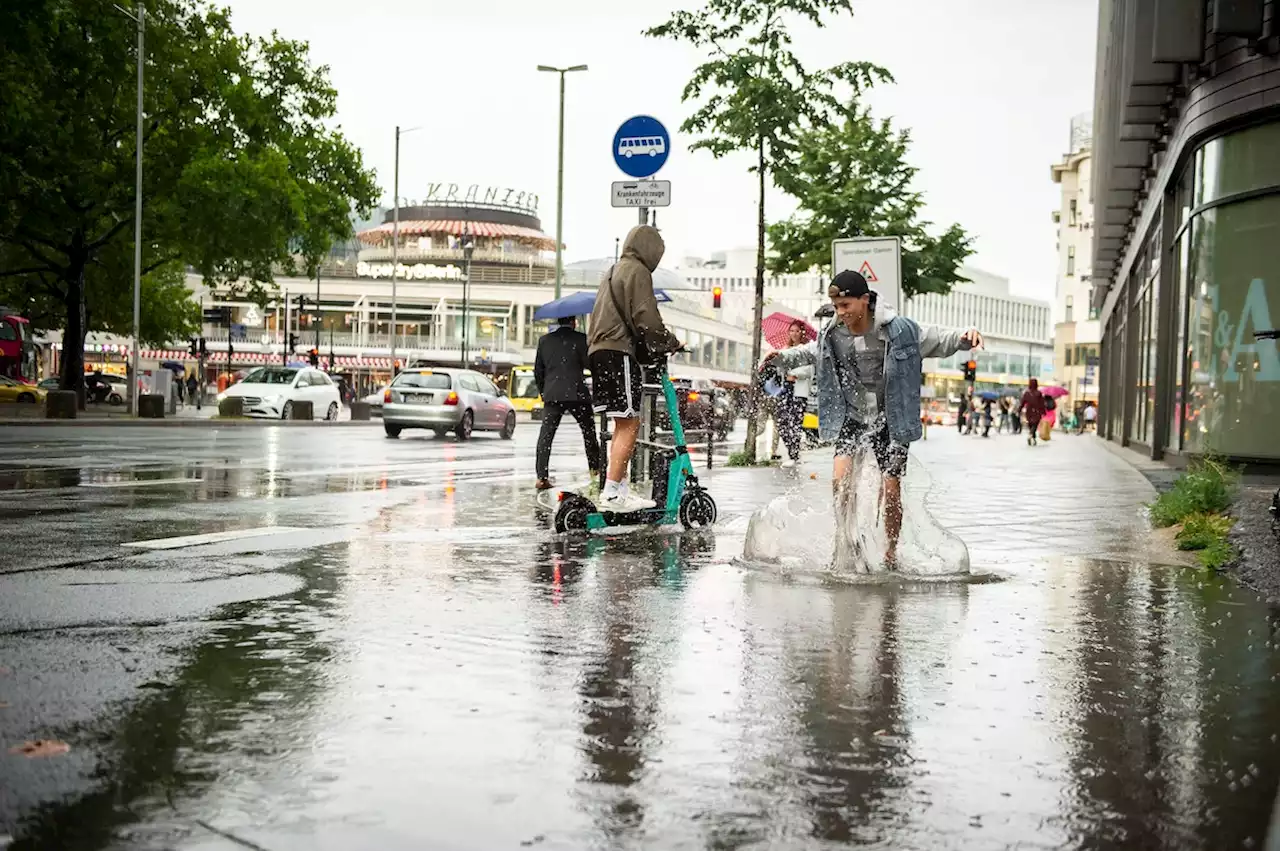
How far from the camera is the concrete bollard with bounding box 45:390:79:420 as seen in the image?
115 ft

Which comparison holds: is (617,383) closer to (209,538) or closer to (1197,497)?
(209,538)

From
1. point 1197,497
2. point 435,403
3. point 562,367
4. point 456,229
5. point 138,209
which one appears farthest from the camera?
point 456,229

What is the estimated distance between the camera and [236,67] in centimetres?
4062

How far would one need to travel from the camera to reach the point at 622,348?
945 centimetres

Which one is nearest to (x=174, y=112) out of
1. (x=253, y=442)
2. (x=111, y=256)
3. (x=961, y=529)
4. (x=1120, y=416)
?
(x=111, y=256)

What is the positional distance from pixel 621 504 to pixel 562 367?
332 centimetres

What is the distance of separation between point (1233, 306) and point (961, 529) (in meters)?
8.53

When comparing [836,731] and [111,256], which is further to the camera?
[111,256]

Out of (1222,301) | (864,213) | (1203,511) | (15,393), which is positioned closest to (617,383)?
(1203,511)

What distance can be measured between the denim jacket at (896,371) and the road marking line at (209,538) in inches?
133

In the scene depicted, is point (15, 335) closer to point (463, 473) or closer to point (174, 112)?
point (174, 112)

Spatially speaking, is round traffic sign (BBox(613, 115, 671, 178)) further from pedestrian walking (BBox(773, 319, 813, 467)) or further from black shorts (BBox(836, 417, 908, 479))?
black shorts (BBox(836, 417, 908, 479))

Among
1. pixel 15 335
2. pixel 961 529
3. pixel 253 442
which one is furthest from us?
pixel 15 335

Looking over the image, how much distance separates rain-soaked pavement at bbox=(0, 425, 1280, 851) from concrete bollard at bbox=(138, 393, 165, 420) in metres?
31.1
